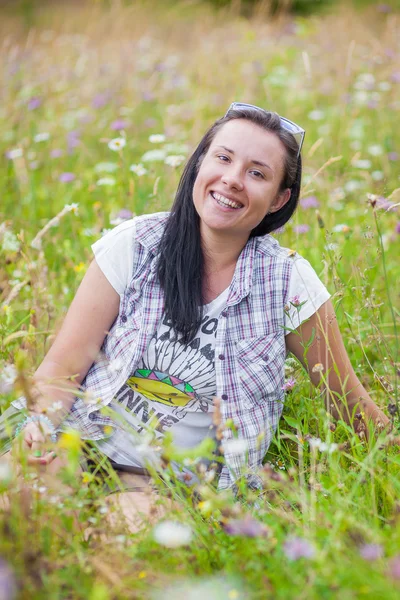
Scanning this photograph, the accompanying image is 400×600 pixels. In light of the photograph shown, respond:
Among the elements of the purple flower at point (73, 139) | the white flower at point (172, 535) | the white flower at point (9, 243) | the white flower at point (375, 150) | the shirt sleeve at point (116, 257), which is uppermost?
the white flower at point (375, 150)

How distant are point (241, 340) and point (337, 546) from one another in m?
0.74

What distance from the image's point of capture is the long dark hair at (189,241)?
170 cm

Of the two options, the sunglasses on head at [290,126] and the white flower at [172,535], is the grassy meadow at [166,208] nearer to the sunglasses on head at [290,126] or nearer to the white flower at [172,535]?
the white flower at [172,535]

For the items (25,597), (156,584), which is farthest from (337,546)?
(25,597)

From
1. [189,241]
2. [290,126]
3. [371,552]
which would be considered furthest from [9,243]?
[371,552]

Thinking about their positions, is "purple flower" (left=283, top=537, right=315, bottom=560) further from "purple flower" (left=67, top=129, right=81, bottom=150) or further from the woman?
"purple flower" (left=67, top=129, right=81, bottom=150)

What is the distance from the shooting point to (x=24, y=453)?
1.25 m

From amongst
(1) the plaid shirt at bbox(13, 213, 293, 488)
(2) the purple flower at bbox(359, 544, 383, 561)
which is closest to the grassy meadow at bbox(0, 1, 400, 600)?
(2) the purple flower at bbox(359, 544, 383, 561)

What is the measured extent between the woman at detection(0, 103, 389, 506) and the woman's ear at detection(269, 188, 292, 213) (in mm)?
66

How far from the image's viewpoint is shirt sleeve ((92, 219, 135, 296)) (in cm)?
175

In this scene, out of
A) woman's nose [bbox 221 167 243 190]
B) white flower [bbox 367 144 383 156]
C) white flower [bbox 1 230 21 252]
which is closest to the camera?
woman's nose [bbox 221 167 243 190]

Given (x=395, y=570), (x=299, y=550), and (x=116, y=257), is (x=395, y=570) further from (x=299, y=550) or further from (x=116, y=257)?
(x=116, y=257)

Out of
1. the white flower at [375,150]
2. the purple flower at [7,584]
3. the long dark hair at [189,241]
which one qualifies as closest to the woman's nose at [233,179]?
the long dark hair at [189,241]

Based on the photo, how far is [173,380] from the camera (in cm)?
173
